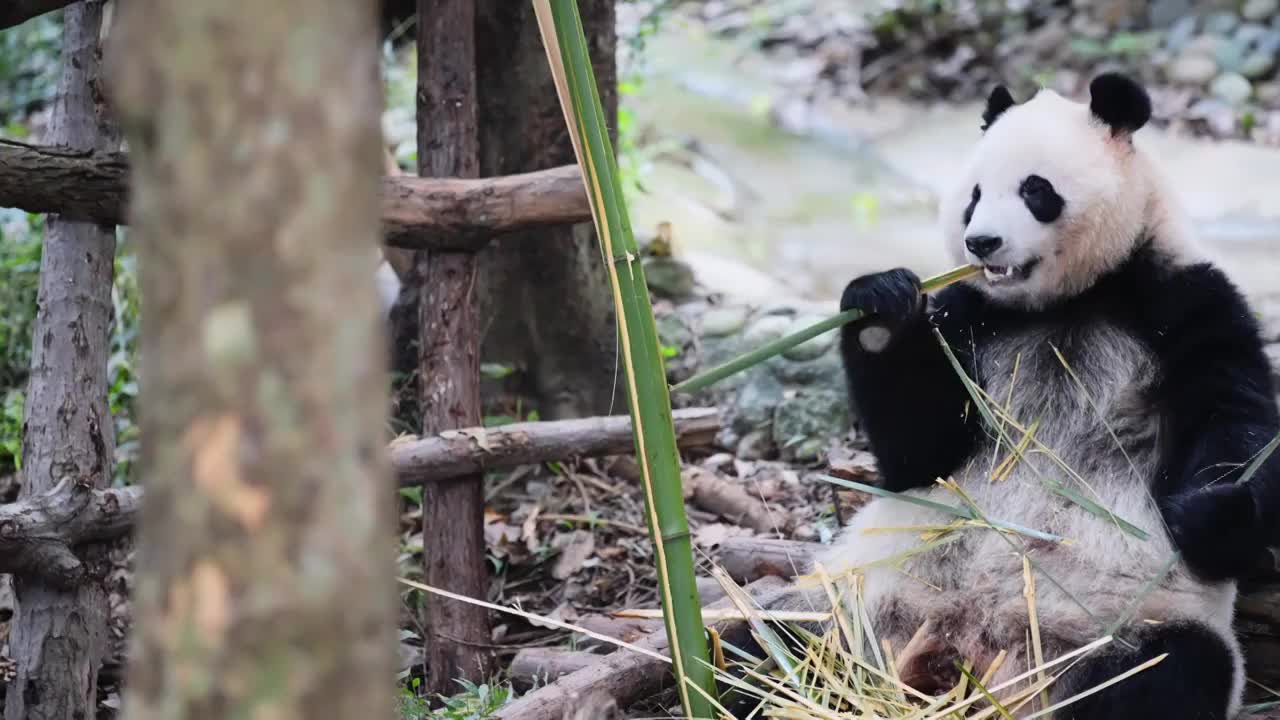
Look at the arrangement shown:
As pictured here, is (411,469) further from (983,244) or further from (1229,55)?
(1229,55)

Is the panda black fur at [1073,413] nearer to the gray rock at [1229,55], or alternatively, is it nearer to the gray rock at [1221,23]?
the gray rock at [1229,55]

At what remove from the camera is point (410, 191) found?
3.49 m

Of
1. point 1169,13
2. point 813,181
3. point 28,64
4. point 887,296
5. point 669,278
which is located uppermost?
point 1169,13

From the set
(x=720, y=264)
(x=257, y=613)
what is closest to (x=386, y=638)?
(x=257, y=613)

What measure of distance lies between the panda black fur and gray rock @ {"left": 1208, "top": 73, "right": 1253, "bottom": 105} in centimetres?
705

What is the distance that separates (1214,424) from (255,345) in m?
2.47

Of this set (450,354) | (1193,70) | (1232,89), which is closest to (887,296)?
(450,354)

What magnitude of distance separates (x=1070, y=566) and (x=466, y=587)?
1.75 meters

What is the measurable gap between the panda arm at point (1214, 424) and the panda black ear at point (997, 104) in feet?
2.19

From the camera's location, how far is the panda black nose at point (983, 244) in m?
2.87

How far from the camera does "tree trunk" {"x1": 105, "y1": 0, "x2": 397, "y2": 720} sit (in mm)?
918

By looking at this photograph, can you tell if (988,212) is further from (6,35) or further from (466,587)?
(6,35)

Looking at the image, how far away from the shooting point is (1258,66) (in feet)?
31.2

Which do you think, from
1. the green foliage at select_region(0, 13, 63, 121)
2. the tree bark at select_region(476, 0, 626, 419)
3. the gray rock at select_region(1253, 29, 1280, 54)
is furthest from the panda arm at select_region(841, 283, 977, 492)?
the gray rock at select_region(1253, 29, 1280, 54)
